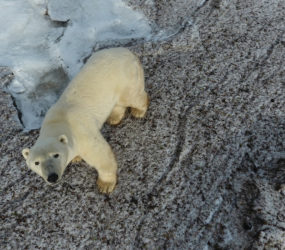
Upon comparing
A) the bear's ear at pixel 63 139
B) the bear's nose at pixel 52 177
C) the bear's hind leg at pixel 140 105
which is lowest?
the bear's hind leg at pixel 140 105

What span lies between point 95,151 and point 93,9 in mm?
3441

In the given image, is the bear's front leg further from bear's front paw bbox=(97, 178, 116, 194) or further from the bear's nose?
the bear's nose

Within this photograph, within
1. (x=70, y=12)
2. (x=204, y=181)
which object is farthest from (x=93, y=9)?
(x=204, y=181)

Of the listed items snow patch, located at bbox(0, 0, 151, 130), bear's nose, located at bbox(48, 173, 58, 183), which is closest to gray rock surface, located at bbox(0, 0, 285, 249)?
snow patch, located at bbox(0, 0, 151, 130)

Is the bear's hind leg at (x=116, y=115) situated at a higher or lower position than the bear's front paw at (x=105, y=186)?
higher

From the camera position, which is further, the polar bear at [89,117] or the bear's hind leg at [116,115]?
the bear's hind leg at [116,115]

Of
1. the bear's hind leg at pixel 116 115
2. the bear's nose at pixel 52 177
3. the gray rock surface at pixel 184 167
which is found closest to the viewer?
the bear's nose at pixel 52 177

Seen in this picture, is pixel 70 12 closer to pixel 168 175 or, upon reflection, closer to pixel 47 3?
pixel 47 3

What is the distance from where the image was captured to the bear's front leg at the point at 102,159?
2801 mm

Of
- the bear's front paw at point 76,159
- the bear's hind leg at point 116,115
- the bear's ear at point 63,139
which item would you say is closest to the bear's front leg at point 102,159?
the bear's ear at point 63,139

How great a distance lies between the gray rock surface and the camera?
2961 mm

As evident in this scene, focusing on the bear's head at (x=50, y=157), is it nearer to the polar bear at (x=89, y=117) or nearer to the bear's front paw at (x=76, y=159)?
the polar bear at (x=89, y=117)

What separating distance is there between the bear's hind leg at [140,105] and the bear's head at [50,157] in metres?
1.30

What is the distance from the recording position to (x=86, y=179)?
3383mm
